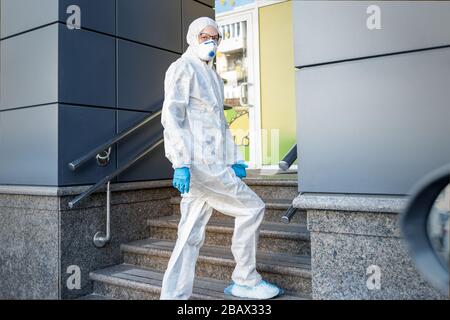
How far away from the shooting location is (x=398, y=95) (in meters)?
1.86

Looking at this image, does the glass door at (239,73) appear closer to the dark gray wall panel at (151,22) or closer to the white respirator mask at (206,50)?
the dark gray wall panel at (151,22)

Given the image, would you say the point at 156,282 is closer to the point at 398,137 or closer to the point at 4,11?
the point at 398,137

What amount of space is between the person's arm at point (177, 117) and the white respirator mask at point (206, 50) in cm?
20

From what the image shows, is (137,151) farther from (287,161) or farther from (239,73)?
(239,73)

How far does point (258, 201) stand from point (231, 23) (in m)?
4.59

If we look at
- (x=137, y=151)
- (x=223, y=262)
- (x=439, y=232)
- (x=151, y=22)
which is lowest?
(x=223, y=262)

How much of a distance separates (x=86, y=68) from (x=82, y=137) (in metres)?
0.51

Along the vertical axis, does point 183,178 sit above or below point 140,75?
below

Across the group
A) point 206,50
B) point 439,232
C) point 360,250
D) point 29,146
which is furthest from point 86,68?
point 439,232

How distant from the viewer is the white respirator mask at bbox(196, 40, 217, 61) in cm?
249

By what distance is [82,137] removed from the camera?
9.84 ft

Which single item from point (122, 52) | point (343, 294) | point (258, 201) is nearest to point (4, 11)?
point (122, 52)

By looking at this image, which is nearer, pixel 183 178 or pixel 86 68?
pixel 183 178
